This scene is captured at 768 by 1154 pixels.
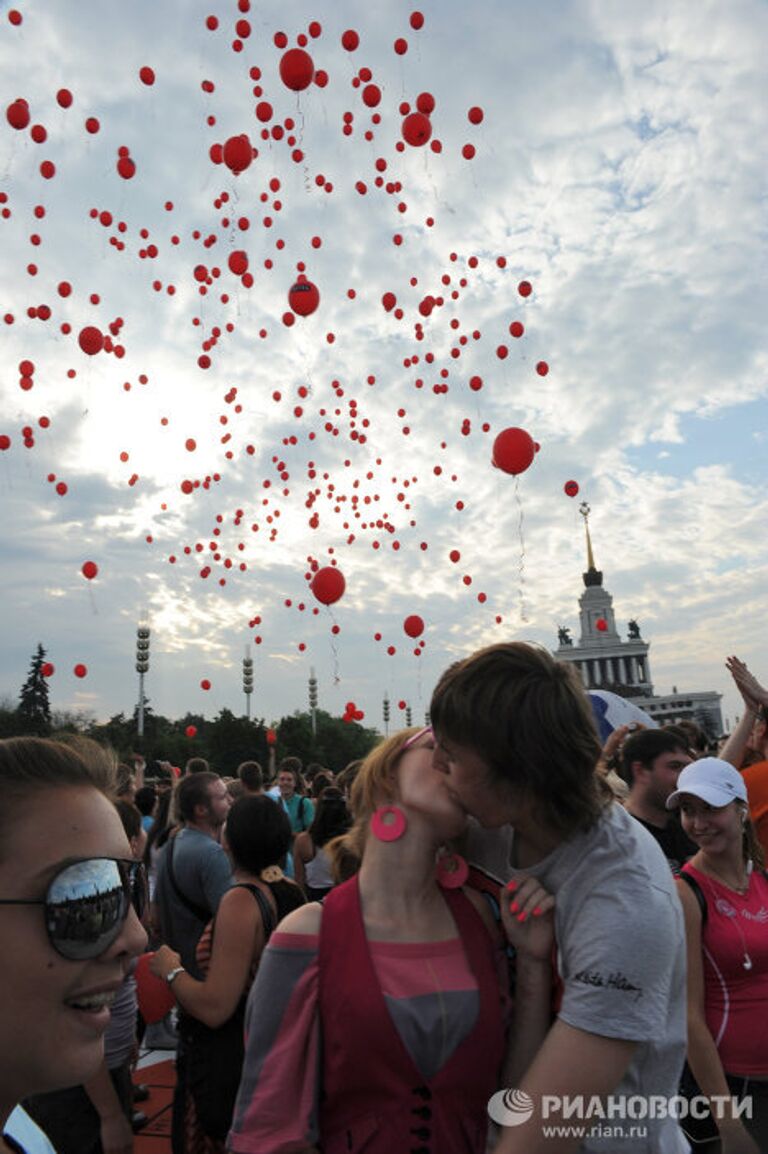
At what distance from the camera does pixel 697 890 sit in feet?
9.86

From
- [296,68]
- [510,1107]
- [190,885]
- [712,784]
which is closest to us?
[510,1107]

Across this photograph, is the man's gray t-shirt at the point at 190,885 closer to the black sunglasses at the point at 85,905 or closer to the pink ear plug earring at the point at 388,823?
the pink ear plug earring at the point at 388,823

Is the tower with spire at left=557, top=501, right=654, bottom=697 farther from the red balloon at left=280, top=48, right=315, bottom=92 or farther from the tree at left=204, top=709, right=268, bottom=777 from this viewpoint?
the red balloon at left=280, top=48, right=315, bottom=92

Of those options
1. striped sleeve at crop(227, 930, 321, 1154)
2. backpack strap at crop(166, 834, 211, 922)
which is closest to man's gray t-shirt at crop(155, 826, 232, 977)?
backpack strap at crop(166, 834, 211, 922)

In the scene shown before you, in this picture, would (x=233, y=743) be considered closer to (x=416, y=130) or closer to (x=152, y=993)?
(x=416, y=130)

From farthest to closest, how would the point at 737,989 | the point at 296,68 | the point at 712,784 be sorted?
the point at 296,68, the point at 712,784, the point at 737,989

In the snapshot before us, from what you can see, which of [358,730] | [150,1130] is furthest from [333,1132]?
[358,730]

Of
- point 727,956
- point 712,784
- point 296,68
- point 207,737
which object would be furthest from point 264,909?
point 207,737

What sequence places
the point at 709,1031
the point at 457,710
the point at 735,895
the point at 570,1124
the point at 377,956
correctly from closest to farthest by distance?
the point at 570,1124
the point at 457,710
the point at 377,956
the point at 709,1031
the point at 735,895

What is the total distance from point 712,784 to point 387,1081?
1962mm

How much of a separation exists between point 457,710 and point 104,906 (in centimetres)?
79

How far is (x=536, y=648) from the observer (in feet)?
5.86

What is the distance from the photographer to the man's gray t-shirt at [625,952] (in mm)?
1488

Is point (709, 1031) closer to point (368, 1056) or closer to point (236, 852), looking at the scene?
point (368, 1056)
